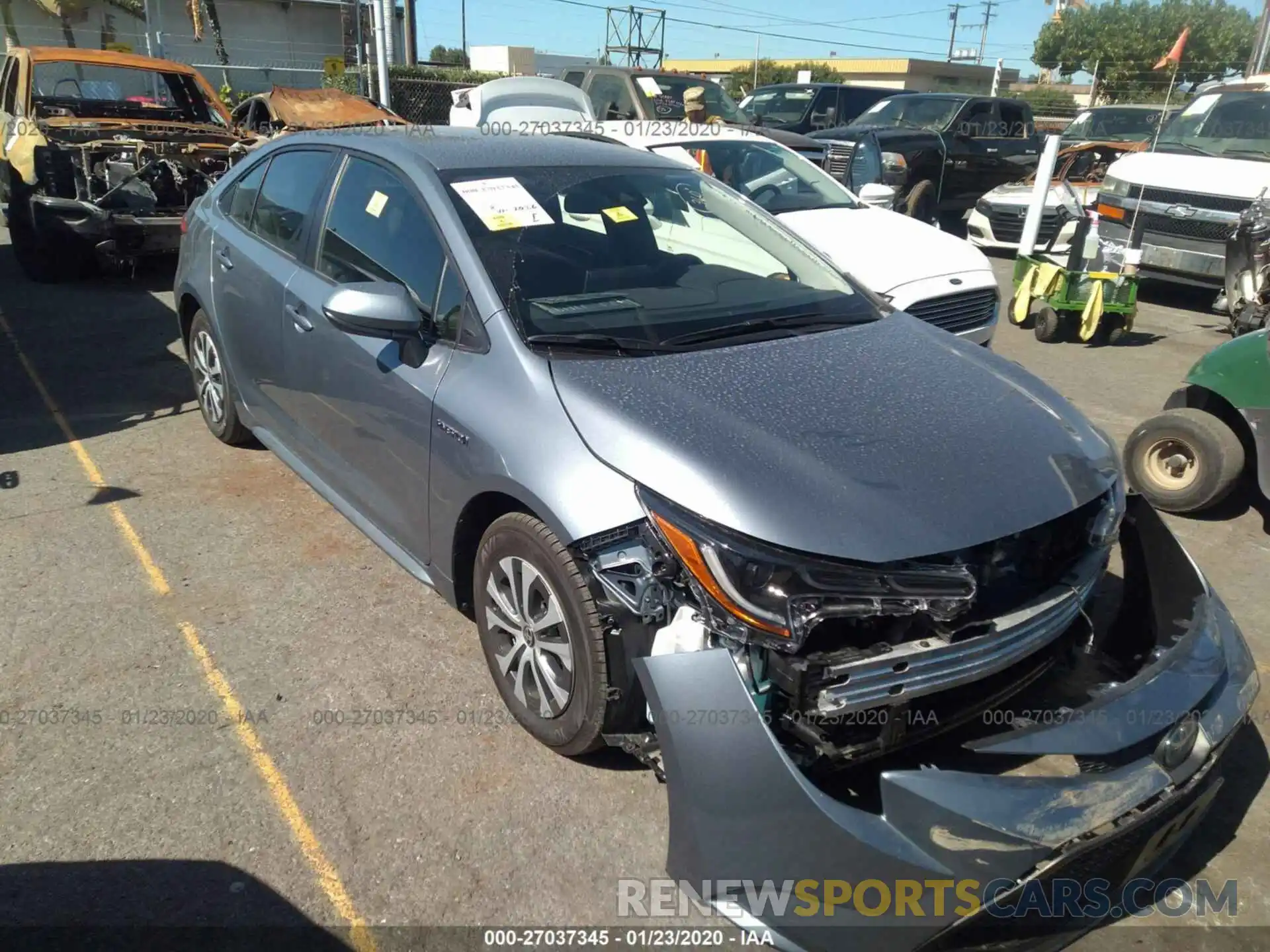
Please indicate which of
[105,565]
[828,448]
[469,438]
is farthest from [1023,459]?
[105,565]

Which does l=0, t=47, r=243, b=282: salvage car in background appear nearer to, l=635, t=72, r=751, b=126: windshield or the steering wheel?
l=635, t=72, r=751, b=126: windshield

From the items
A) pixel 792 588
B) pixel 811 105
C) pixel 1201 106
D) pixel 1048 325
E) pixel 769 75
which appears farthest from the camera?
pixel 769 75

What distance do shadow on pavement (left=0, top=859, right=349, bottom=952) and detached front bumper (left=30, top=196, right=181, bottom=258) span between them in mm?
6750

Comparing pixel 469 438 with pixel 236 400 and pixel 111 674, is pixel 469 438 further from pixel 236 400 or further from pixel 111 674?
pixel 236 400

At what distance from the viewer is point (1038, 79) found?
236ft

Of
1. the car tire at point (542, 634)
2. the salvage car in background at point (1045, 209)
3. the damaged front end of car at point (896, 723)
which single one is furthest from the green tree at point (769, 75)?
the damaged front end of car at point (896, 723)

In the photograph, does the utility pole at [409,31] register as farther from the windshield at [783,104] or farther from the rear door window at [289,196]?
the rear door window at [289,196]

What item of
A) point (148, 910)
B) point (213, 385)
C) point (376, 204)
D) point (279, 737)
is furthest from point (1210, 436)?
point (213, 385)

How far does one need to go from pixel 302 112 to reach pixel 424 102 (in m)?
10.6

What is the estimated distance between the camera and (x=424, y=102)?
68.7 ft

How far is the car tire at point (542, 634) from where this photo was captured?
2537 millimetres

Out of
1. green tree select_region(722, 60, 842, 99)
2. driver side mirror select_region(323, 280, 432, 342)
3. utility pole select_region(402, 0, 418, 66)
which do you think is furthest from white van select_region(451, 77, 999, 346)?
green tree select_region(722, 60, 842, 99)

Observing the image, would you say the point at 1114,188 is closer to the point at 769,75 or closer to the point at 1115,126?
the point at 1115,126

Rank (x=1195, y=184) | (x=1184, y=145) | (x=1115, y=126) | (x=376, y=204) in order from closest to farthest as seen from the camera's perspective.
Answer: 1. (x=376, y=204)
2. (x=1195, y=184)
3. (x=1184, y=145)
4. (x=1115, y=126)
